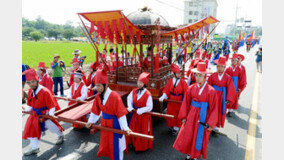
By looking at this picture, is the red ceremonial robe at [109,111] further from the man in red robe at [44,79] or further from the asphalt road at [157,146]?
the man in red robe at [44,79]

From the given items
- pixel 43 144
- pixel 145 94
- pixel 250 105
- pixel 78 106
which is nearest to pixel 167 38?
pixel 145 94

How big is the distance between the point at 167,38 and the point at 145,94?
10.5 ft

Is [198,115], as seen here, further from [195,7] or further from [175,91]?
[195,7]

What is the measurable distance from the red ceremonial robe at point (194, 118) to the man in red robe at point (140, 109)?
0.74 meters

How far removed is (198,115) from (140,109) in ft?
3.66

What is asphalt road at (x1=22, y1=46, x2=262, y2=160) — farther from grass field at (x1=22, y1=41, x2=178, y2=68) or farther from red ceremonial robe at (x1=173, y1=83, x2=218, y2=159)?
grass field at (x1=22, y1=41, x2=178, y2=68)

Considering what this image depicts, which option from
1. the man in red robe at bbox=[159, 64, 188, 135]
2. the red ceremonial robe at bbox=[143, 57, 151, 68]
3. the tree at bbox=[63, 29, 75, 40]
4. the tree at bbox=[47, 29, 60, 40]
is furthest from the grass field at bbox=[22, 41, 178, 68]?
the tree at bbox=[47, 29, 60, 40]

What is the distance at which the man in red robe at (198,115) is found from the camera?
331cm

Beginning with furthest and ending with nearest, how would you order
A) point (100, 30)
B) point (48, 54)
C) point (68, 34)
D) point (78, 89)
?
point (68, 34) < point (48, 54) < point (78, 89) < point (100, 30)

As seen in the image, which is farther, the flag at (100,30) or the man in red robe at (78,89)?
the man in red robe at (78,89)

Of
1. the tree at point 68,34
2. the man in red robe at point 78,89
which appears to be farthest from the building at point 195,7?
the man in red robe at point 78,89

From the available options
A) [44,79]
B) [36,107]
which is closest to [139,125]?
[36,107]

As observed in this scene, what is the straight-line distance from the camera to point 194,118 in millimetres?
3426

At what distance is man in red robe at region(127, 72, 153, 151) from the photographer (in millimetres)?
3727
